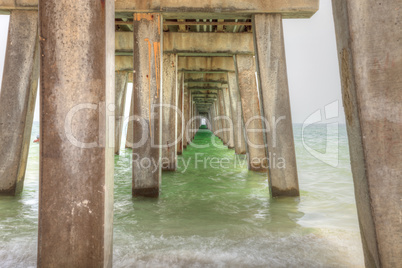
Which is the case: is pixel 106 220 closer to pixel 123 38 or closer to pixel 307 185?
pixel 307 185

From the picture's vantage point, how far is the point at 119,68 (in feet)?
35.9

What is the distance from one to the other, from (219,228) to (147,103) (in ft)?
8.46

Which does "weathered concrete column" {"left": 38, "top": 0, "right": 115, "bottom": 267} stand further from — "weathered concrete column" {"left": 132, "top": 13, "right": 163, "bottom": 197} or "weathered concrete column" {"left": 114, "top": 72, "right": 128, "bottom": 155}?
"weathered concrete column" {"left": 114, "top": 72, "right": 128, "bottom": 155}

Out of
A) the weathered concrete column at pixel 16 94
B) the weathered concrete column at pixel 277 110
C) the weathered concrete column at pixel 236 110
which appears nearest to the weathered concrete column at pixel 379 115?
the weathered concrete column at pixel 277 110

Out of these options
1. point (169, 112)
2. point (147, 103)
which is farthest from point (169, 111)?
point (147, 103)

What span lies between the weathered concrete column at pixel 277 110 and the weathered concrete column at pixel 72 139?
11.4 ft

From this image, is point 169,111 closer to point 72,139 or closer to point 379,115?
point 72,139

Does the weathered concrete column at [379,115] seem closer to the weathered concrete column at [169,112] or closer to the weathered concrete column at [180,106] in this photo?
the weathered concrete column at [169,112]

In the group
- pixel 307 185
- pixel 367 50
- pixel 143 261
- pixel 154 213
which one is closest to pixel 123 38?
pixel 154 213

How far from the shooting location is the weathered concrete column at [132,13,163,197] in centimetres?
514

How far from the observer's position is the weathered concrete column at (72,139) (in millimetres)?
1955

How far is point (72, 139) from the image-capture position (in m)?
1.96

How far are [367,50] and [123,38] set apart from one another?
22.5 feet

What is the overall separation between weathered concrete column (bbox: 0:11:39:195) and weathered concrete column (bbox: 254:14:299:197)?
3.96 m
